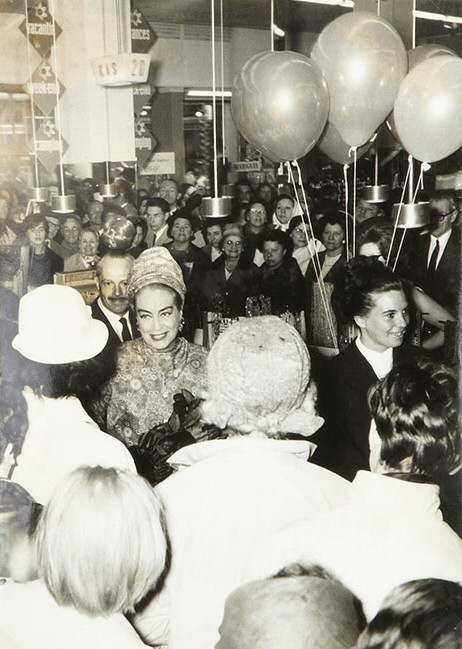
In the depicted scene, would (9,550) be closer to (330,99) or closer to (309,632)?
(309,632)

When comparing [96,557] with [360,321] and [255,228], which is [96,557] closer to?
[360,321]

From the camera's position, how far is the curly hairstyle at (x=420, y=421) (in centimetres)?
148

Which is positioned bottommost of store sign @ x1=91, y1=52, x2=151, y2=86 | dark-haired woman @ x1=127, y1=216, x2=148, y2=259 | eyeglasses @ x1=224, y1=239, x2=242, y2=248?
eyeglasses @ x1=224, y1=239, x2=242, y2=248

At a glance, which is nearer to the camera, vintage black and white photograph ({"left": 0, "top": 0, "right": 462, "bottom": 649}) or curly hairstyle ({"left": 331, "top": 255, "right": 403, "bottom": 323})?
vintage black and white photograph ({"left": 0, "top": 0, "right": 462, "bottom": 649})

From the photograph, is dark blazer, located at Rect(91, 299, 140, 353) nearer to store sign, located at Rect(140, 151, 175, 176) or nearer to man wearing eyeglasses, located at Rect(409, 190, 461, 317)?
store sign, located at Rect(140, 151, 175, 176)

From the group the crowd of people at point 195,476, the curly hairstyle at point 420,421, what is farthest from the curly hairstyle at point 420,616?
the curly hairstyle at point 420,421

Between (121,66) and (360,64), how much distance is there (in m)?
0.59

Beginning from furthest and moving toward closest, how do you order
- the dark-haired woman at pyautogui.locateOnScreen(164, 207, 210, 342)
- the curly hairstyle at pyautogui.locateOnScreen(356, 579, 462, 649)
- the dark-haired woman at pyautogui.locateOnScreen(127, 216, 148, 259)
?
the dark-haired woman at pyautogui.locateOnScreen(164, 207, 210, 342)
the dark-haired woman at pyautogui.locateOnScreen(127, 216, 148, 259)
the curly hairstyle at pyautogui.locateOnScreen(356, 579, 462, 649)

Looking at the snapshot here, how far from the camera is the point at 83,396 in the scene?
5.27 feet

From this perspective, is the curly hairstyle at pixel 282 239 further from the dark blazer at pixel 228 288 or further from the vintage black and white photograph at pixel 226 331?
the dark blazer at pixel 228 288

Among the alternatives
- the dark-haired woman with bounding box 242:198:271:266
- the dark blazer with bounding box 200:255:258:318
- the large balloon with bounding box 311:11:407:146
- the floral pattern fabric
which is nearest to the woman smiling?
the floral pattern fabric

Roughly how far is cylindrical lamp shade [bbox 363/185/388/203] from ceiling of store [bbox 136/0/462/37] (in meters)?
→ 0.47

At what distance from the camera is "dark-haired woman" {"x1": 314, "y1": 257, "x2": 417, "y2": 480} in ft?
5.62

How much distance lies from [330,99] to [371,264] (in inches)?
17.8
